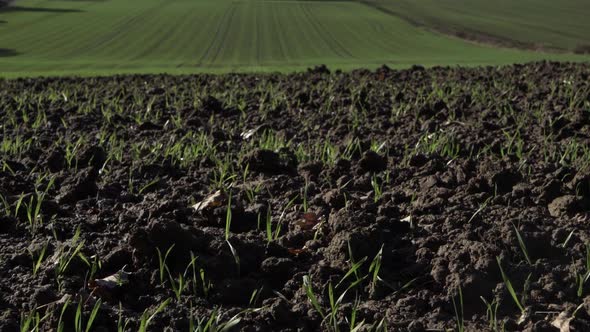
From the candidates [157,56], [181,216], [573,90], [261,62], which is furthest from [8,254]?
[157,56]

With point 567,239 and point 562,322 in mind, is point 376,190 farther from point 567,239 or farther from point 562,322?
point 562,322

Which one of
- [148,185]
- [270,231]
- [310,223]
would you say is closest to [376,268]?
[270,231]

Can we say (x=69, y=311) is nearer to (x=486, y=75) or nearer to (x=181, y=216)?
(x=181, y=216)

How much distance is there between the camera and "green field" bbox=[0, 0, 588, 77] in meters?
26.7

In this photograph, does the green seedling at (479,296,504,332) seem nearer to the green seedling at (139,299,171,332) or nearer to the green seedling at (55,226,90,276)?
the green seedling at (139,299,171,332)

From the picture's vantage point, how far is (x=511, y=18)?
166 feet

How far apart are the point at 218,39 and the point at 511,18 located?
23.9 m

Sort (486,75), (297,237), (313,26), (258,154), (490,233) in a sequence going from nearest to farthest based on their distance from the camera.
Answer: (490,233), (297,237), (258,154), (486,75), (313,26)

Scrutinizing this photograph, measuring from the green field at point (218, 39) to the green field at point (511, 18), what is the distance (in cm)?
247

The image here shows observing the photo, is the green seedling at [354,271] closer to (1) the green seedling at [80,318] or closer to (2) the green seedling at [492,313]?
(2) the green seedling at [492,313]

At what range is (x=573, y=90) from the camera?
8.44 m

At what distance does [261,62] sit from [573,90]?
19.9 meters

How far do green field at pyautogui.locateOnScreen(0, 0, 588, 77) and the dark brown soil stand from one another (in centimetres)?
1572

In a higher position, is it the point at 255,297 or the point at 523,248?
the point at 523,248
